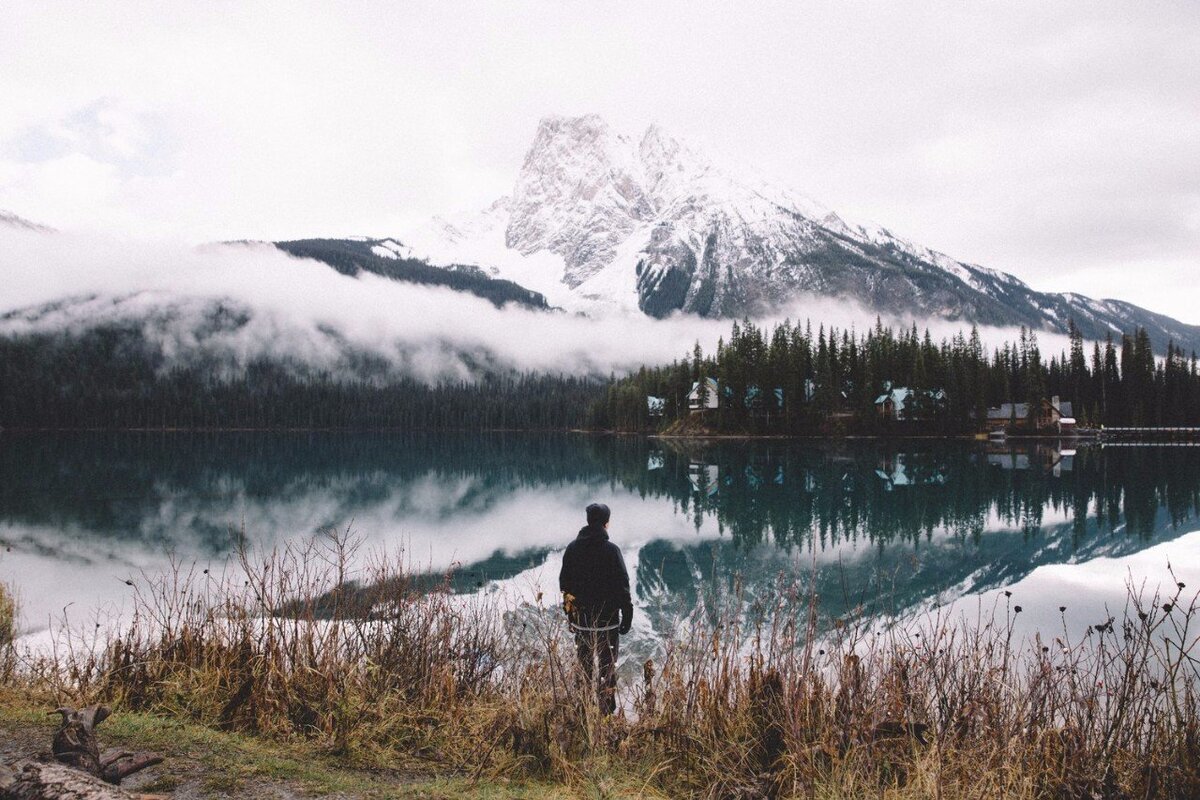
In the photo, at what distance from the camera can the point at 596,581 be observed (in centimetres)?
→ 823

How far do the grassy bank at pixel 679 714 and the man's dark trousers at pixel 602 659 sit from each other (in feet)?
0.83

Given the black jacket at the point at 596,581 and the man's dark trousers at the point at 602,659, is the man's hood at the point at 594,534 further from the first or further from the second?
the man's dark trousers at the point at 602,659

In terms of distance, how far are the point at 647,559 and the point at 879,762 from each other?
18830 mm

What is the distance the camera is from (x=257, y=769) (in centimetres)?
600

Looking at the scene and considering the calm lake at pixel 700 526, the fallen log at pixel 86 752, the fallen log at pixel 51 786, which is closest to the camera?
the fallen log at pixel 51 786

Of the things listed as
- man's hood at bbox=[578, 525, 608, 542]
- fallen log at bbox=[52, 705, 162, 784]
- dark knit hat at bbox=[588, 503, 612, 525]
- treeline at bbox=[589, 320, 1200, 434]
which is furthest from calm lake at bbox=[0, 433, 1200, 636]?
treeline at bbox=[589, 320, 1200, 434]

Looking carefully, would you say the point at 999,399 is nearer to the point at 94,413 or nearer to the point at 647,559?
the point at 647,559

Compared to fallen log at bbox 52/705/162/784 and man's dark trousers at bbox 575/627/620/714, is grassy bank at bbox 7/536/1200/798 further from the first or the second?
fallen log at bbox 52/705/162/784

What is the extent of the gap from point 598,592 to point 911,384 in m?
103

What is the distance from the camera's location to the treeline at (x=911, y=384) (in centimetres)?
10062

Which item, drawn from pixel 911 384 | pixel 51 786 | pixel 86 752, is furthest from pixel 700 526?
pixel 911 384

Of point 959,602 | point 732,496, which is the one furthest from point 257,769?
point 732,496

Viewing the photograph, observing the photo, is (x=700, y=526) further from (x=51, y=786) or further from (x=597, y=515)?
(x=51, y=786)

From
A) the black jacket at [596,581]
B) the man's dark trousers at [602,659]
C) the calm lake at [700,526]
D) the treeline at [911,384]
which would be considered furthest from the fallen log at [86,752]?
the treeline at [911,384]
